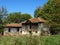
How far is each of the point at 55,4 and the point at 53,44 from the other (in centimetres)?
3423

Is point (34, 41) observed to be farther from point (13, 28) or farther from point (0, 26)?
point (13, 28)

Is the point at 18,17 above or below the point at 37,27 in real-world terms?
above

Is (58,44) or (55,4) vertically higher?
(55,4)

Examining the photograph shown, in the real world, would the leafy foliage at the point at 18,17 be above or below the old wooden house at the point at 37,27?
above

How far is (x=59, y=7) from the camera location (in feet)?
151

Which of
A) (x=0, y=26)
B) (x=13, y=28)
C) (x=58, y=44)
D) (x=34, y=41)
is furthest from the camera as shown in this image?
(x=13, y=28)

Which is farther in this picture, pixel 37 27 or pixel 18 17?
pixel 18 17

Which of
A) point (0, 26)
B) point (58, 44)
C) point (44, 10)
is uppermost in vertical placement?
point (44, 10)

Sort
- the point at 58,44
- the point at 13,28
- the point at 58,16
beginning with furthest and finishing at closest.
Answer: the point at 13,28
the point at 58,16
the point at 58,44

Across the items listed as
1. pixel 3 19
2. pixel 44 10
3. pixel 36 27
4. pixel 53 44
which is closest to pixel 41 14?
pixel 44 10

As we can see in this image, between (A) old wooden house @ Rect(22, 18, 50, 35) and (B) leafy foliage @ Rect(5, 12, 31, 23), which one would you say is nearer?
(A) old wooden house @ Rect(22, 18, 50, 35)

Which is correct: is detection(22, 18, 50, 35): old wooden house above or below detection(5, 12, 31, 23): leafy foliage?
below

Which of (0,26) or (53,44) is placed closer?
(53,44)

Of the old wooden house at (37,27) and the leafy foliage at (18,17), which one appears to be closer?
the old wooden house at (37,27)
